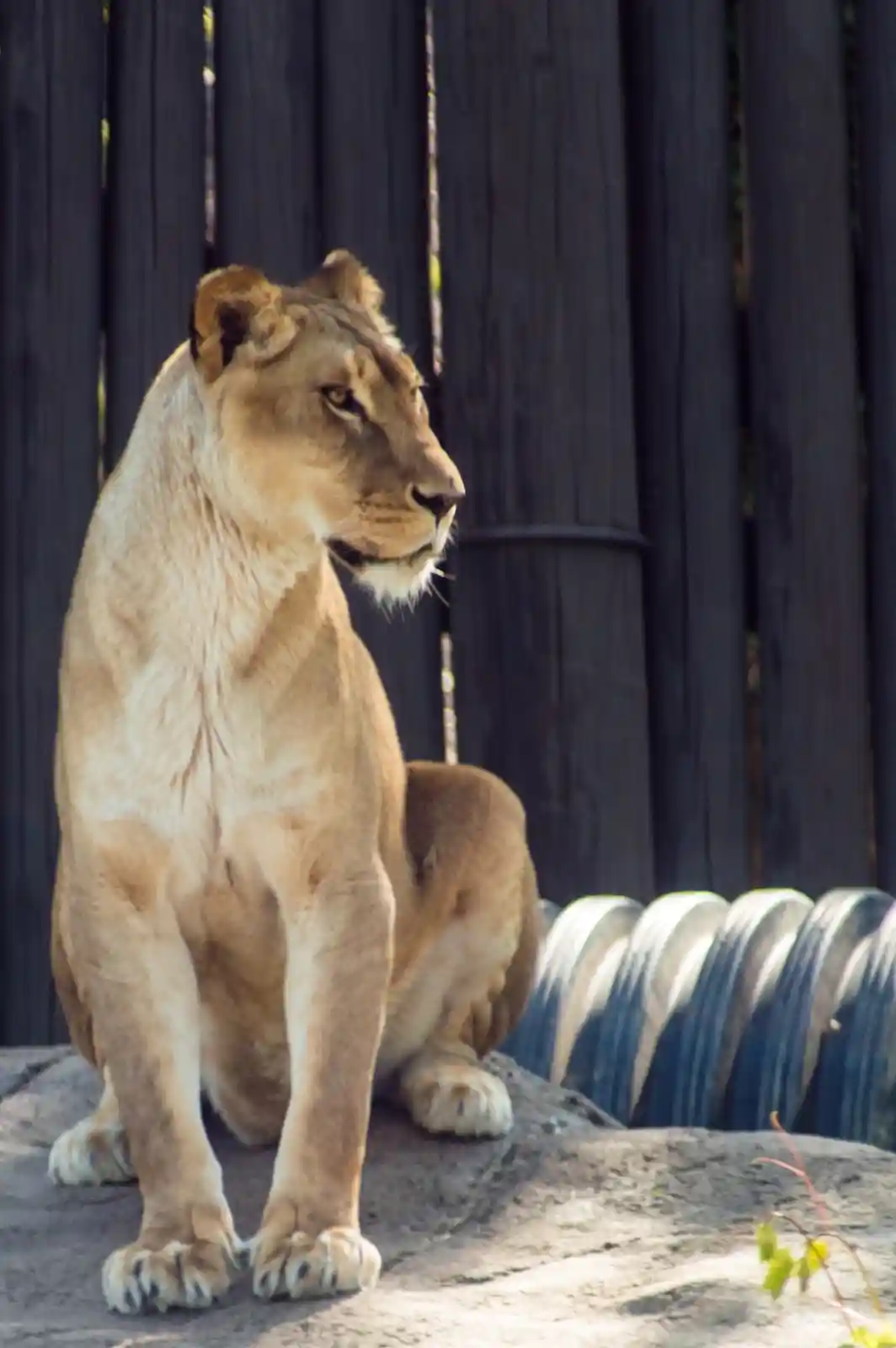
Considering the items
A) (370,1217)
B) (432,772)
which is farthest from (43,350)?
(370,1217)

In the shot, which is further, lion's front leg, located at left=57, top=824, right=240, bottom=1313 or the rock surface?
lion's front leg, located at left=57, top=824, right=240, bottom=1313

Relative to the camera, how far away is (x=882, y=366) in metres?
5.09

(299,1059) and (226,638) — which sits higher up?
(226,638)

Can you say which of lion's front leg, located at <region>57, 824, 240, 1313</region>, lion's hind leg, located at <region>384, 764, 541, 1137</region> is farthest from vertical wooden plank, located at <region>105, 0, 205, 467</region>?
lion's front leg, located at <region>57, 824, 240, 1313</region>

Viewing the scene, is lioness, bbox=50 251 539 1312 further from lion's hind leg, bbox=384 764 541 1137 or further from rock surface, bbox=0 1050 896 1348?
lion's hind leg, bbox=384 764 541 1137

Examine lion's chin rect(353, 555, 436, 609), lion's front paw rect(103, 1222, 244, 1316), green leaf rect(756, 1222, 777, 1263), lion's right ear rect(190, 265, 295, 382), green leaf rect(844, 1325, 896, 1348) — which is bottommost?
lion's front paw rect(103, 1222, 244, 1316)

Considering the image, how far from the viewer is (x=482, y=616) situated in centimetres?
492

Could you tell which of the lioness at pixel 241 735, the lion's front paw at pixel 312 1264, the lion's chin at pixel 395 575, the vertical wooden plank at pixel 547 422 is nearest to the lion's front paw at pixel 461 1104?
the lioness at pixel 241 735

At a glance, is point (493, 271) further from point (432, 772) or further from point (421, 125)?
point (432, 772)

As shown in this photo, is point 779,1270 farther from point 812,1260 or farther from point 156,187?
point 156,187

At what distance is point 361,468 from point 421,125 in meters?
2.25

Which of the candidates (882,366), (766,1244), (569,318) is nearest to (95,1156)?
(766,1244)

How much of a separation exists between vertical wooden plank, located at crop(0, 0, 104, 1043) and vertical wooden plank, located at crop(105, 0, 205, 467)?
0.23 feet

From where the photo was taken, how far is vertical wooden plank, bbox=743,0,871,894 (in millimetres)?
5023
